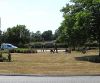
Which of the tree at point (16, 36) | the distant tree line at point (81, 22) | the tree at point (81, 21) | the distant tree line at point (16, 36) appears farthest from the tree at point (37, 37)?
the tree at point (81, 21)

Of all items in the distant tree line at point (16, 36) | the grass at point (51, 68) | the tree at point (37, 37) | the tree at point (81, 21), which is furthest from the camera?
the tree at point (37, 37)

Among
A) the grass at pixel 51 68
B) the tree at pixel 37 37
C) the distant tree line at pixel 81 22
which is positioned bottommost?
the grass at pixel 51 68

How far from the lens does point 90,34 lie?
1578 inches

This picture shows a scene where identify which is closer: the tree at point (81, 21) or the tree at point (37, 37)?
the tree at point (81, 21)

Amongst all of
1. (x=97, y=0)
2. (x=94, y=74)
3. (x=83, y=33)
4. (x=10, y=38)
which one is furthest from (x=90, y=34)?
(x=10, y=38)

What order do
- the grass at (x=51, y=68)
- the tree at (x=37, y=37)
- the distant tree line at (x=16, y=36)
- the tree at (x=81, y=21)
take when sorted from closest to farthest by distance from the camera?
the grass at (x=51, y=68), the tree at (x=81, y=21), the distant tree line at (x=16, y=36), the tree at (x=37, y=37)

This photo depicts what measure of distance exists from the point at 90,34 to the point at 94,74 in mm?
18012

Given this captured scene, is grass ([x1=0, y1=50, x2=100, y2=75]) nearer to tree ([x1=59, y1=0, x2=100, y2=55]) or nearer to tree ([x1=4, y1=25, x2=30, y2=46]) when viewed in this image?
tree ([x1=59, y1=0, x2=100, y2=55])

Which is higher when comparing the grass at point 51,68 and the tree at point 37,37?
the tree at point 37,37

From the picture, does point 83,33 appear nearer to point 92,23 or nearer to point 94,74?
point 92,23

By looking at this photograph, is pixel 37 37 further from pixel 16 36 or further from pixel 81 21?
pixel 81 21

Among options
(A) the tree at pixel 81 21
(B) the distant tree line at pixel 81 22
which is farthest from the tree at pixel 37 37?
(A) the tree at pixel 81 21

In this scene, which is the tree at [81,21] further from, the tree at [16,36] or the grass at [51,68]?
the tree at [16,36]

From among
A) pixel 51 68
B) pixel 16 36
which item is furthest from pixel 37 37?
pixel 51 68
